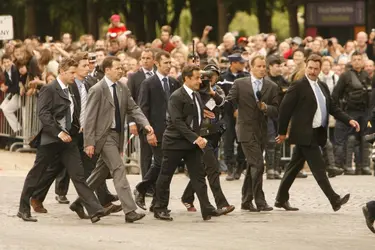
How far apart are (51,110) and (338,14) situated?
58.7ft

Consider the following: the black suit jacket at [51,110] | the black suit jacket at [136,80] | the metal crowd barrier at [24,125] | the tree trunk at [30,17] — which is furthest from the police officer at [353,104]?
the tree trunk at [30,17]

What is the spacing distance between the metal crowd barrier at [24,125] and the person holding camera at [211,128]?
7839 mm

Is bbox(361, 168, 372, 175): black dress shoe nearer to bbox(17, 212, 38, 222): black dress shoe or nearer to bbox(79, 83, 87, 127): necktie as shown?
bbox(79, 83, 87, 127): necktie

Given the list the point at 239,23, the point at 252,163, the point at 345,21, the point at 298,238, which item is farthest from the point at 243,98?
the point at 239,23

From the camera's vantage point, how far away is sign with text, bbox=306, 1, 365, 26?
33750 millimetres

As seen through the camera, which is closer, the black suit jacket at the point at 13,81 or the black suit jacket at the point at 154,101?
the black suit jacket at the point at 154,101

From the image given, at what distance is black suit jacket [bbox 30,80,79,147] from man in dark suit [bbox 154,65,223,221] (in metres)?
1.23

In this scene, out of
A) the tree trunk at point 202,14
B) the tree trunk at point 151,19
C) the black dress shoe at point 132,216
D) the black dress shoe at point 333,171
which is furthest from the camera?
the tree trunk at point 151,19

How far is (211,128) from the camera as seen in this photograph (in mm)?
18031

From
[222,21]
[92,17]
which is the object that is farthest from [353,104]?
[92,17]

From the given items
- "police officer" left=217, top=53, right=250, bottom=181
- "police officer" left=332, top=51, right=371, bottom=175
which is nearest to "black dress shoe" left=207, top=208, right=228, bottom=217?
"police officer" left=217, top=53, right=250, bottom=181

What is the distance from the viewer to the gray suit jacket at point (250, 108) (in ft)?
60.7

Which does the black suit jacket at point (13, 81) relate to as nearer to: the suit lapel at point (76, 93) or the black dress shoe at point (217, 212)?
the suit lapel at point (76, 93)

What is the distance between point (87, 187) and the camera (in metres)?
16.7
